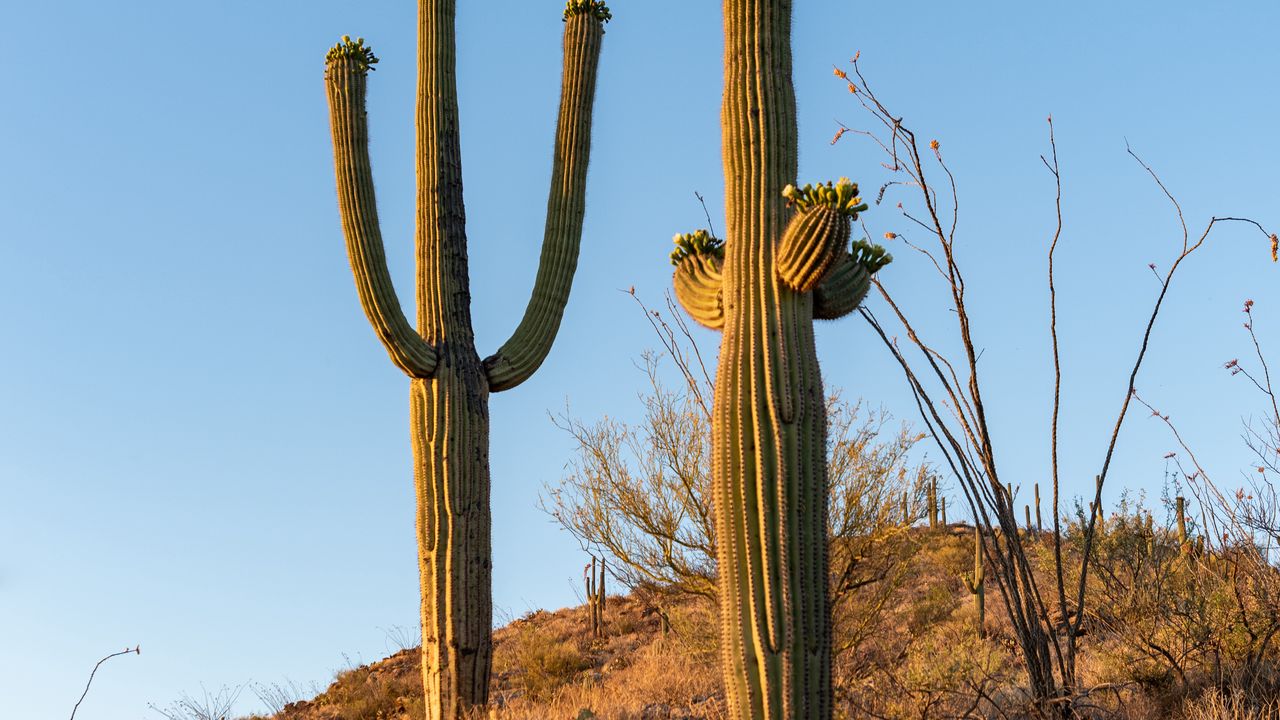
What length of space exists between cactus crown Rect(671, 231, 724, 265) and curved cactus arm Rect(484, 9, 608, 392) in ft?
10.6

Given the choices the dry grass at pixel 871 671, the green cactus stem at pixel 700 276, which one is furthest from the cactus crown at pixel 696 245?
the dry grass at pixel 871 671

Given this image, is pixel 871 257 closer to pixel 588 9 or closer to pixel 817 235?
pixel 817 235

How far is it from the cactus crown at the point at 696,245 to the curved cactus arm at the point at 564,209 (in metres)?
3.22

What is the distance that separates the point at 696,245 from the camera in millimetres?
6695

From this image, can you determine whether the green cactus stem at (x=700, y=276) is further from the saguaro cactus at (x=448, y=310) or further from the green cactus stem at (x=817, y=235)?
the saguaro cactus at (x=448, y=310)

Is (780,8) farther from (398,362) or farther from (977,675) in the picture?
(977,675)

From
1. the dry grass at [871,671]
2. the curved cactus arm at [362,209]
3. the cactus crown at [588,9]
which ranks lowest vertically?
the dry grass at [871,671]

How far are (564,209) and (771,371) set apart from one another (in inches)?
196

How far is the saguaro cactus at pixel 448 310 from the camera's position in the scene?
8906mm

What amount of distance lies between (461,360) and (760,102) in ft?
13.2

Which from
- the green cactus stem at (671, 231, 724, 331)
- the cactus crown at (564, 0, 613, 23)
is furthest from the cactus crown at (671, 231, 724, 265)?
the cactus crown at (564, 0, 613, 23)

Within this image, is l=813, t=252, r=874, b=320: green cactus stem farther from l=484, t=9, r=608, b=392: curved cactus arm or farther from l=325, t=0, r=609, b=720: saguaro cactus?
l=484, t=9, r=608, b=392: curved cactus arm

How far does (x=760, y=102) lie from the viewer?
6.32m

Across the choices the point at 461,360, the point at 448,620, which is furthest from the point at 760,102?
the point at 448,620
